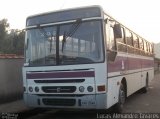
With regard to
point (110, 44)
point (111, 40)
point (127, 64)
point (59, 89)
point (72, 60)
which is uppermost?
point (111, 40)

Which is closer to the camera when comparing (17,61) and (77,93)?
(77,93)

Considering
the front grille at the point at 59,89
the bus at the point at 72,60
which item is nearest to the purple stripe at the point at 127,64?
the bus at the point at 72,60

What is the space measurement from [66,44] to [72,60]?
501mm

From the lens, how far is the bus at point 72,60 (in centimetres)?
965

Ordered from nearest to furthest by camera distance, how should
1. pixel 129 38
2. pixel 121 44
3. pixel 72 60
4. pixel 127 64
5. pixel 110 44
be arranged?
pixel 72 60, pixel 110 44, pixel 121 44, pixel 127 64, pixel 129 38

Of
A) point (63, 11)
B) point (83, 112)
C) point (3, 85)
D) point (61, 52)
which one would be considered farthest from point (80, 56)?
point (3, 85)

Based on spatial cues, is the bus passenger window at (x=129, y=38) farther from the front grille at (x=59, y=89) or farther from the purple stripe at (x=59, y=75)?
the front grille at (x=59, y=89)

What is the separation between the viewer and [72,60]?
9.89m

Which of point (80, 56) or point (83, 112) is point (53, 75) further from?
point (83, 112)

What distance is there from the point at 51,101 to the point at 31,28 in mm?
2276

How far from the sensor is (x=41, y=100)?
10.3 meters

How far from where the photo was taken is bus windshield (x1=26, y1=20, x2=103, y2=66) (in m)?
9.76

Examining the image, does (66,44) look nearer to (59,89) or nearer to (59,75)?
(59,75)

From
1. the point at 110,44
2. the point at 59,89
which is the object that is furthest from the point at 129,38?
the point at 59,89
